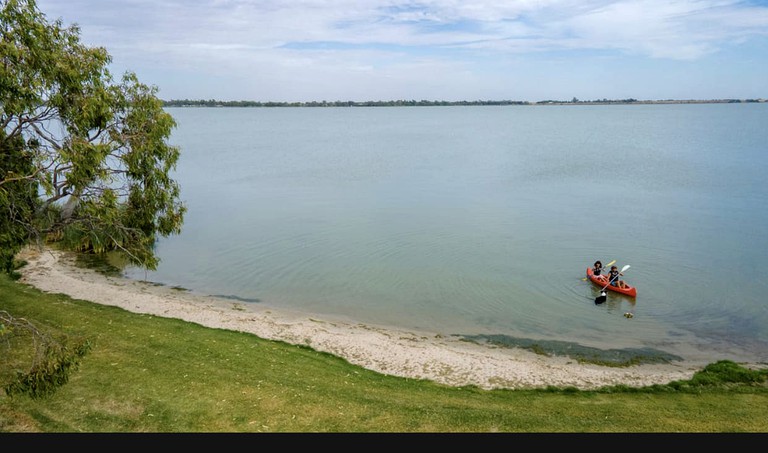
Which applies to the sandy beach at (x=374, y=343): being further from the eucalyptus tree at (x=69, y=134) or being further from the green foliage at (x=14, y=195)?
the green foliage at (x=14, y=195)

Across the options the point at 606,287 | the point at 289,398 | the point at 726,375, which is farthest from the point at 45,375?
the point at 606,287

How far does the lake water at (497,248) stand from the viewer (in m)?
22.9

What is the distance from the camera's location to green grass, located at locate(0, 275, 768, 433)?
39.9ft

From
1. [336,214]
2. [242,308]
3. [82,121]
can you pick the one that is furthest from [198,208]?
[82,121]

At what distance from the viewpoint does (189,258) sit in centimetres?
3116

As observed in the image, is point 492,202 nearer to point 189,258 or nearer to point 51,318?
point 189,258

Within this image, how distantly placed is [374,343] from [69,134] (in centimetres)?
1188

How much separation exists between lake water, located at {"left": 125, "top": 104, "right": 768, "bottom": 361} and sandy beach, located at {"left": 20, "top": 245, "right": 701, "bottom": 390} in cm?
134

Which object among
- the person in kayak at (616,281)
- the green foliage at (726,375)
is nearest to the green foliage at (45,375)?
the green foliage at (726,375)

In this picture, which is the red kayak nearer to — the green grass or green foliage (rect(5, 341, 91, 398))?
the green grass

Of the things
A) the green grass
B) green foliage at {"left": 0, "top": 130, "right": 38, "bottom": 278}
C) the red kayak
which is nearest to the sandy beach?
the green grass

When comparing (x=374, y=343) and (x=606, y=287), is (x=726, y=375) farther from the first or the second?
(x=374, y=343)

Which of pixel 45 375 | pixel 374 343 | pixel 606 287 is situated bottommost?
pixel 374 343

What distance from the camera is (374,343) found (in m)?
19.7
